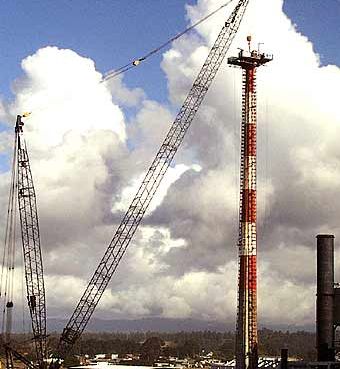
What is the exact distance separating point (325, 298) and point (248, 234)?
16052 millimetres

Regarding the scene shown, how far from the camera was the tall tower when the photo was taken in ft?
361

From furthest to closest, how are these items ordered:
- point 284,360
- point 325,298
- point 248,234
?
point 248,234 → point 325,298 → point 284,360

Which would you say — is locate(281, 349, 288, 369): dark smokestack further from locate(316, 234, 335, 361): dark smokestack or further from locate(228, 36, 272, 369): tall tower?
locate(228, 36, 272, 369): tall tower

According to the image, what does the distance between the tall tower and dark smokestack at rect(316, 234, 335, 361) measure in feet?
42.0

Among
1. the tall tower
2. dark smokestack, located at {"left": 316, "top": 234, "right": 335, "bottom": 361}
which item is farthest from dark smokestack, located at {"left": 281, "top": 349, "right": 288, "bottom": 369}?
the tall tower

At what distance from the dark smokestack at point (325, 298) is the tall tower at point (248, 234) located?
12815mm

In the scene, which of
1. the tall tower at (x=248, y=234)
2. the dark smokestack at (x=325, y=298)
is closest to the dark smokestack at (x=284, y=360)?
the dark smokestack at (x=325, y=298)

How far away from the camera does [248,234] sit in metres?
110

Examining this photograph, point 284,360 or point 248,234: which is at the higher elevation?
point 248,234

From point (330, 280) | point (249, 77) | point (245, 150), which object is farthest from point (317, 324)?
point (249, 77)

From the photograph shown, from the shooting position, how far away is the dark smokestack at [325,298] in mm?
96125

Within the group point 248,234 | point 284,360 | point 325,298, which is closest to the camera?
point 284,360

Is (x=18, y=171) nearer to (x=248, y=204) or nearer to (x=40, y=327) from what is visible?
(x=40, y=327)

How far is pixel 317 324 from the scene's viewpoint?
98.3 metres
